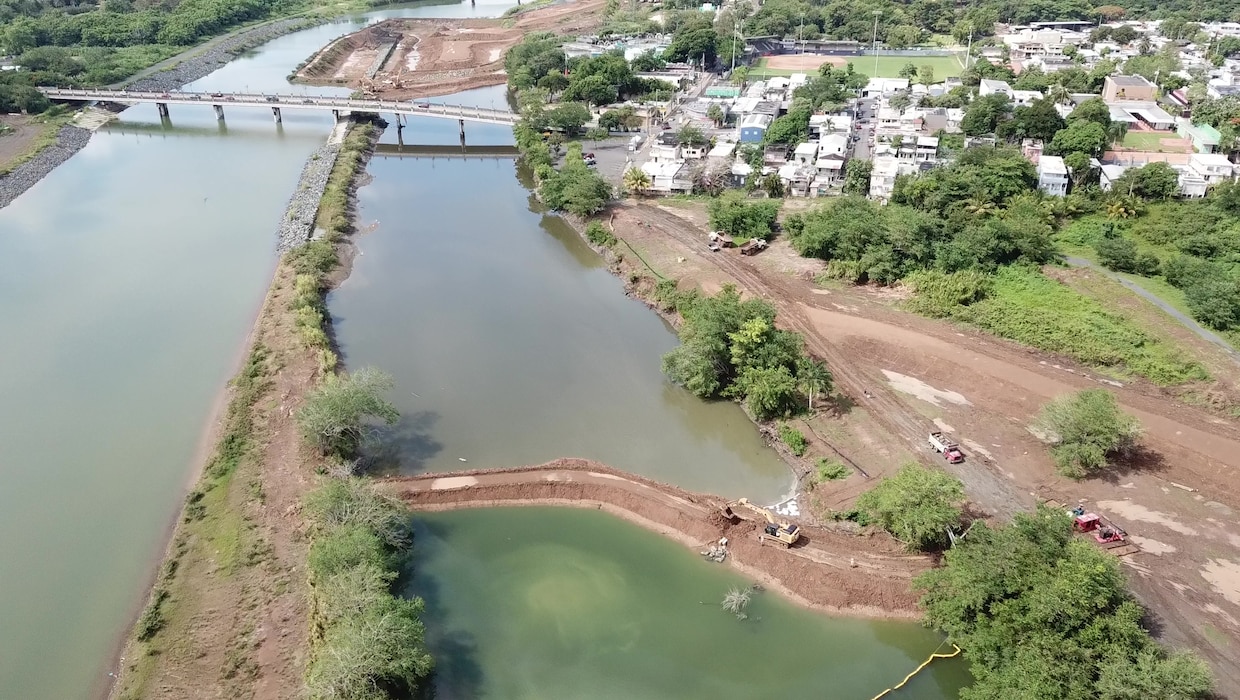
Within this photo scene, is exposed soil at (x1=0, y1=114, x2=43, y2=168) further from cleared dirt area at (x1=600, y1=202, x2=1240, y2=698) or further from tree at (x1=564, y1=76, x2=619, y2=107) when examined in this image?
cleared dirt area at (x1=600, y1=202, x2=1240, y2=698)

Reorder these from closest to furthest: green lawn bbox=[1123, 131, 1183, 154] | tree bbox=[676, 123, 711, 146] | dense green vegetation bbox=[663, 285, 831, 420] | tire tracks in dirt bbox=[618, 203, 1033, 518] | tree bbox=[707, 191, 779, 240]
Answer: tire tracks in dirt bbox=[618, 203, 1033, 518] < dense green vegetation bbox=[663, 285, 831, 420] < tree bbox=[707, 191, 779, 240] < green lawn bbox=[1123, 131, 1183, 154] < tree bbox=[676, 123, 711, 146]

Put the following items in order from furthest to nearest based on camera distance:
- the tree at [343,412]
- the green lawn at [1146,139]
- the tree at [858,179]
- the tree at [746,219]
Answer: the green lawn at [1146,139] < the tree at [858,179] < the tree at [746,219] < the tree at [343,412]

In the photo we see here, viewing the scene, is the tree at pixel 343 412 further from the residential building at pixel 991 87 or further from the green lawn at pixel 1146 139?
the residential building at pixel 991 87

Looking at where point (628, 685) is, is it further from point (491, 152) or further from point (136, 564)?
point (491, 152)

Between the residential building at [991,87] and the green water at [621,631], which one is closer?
the green water at [621,631]

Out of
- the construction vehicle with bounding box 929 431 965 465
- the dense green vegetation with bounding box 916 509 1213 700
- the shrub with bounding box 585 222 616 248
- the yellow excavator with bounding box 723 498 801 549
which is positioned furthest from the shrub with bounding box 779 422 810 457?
the shrub with bounding box 585 222 616 248

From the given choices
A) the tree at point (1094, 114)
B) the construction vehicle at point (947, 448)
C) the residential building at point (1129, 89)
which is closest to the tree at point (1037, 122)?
the tree at point (1094, 114)
